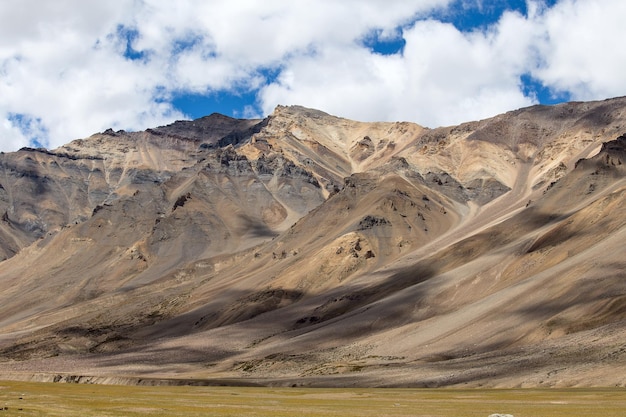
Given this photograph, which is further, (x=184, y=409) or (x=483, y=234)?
(x=483, y=234)

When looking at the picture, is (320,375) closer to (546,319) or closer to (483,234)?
(546,319)

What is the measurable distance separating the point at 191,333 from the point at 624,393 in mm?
141465

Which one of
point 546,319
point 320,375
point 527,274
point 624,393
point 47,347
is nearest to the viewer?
point 624,393

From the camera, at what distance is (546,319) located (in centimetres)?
11731

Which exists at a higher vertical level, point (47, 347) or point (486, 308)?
point (47, 347)

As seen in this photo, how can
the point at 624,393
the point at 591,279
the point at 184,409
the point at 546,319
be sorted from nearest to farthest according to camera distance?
the point at 184,409, the point at 624,393, the point at 546,319, the point at 591,279

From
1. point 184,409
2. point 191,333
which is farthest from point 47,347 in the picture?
point 184,409

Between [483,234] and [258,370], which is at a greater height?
[483,234]

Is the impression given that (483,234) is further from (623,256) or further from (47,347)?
(47,347)

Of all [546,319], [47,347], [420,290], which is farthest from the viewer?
[47,347]

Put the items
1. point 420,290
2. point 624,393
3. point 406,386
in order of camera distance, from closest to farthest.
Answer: point 624,393
point 406,386
point 420,290

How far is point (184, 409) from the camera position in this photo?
50.6m

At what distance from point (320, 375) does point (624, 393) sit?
5393cm

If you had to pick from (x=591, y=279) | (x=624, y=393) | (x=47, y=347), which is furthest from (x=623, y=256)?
(x=47, y=347)
